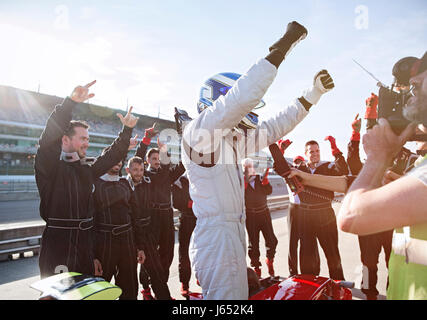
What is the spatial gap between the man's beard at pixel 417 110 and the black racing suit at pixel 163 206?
4193 millimetres

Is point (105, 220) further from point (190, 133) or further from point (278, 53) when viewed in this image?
point (278, 53)

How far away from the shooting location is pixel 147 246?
12.9 feet

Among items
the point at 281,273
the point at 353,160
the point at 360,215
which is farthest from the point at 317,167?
the point at 360,215

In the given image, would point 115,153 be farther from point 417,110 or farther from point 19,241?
point 19,241

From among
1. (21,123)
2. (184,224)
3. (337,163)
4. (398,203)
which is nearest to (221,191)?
(398,203)

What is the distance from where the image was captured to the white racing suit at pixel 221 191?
157cm

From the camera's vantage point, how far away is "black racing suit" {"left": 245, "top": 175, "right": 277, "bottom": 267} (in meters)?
5.44

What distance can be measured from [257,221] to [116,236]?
3.11 meters

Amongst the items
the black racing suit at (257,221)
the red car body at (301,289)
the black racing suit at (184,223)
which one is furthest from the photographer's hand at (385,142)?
the black racing suit at (257,221)

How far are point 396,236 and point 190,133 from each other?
1.19 meters

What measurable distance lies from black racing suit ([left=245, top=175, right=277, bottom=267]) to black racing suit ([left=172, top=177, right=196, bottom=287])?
127 centimetres

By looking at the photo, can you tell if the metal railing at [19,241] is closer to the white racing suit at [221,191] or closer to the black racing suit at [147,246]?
the black racing suit at [147,246]

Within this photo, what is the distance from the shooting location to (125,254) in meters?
3.51
